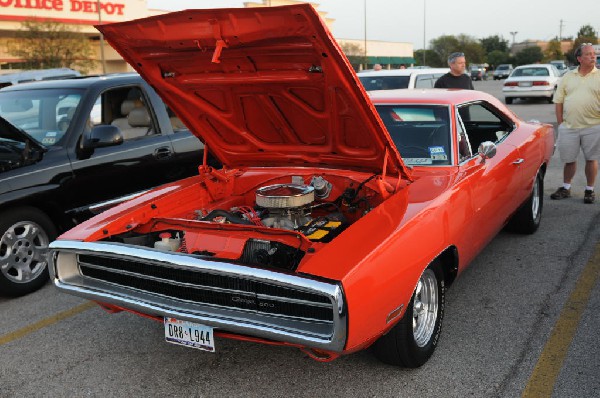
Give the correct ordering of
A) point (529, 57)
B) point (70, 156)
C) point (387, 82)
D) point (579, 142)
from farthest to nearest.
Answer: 1. point (529, 57)
2. point (387, 82)
3. point (579, 142)
4. point (70, 156)

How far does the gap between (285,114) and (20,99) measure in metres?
3.26

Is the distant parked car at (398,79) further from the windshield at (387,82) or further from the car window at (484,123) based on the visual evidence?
the car window at (484,123)

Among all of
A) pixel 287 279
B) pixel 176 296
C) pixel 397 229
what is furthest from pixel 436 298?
pixel 176 296

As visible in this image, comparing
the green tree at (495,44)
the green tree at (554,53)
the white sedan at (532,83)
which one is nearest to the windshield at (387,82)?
the white sedan at (532,83)

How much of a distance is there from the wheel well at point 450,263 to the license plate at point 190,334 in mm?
1472

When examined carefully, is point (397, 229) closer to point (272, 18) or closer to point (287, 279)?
point (287, 279)

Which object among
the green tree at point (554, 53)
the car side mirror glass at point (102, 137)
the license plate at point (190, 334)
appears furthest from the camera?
the green tree at point (554, 53)

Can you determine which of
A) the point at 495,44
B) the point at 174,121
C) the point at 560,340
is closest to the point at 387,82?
the point at 174,121

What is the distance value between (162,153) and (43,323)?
2.09 m

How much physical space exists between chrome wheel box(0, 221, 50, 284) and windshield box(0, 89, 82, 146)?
835 millimetres

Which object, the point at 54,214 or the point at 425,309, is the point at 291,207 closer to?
the point at 425,309

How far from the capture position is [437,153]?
13.3 ft

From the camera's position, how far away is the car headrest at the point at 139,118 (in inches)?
227

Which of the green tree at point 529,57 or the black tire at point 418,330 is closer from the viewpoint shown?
the black tire at point 418,330
